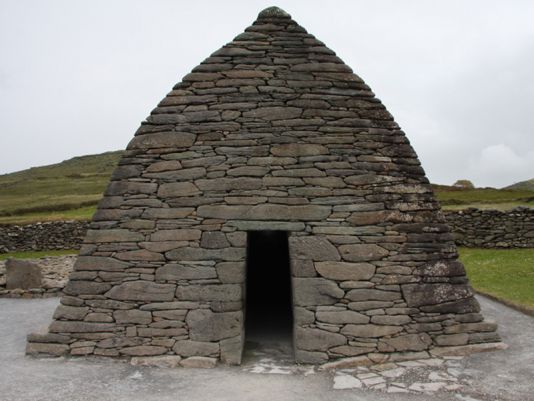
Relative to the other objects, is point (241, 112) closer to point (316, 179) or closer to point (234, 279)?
point (316, 179)

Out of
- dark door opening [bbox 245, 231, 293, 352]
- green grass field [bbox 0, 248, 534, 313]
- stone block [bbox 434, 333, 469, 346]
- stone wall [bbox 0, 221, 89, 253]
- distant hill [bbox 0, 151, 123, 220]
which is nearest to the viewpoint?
stone block [bbox 434, 333, 469, 346]

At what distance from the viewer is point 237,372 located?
693 cm

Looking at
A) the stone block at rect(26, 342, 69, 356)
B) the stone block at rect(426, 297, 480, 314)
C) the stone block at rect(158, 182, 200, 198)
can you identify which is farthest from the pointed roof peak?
the stone block at rect(26, 342, 69, 356)

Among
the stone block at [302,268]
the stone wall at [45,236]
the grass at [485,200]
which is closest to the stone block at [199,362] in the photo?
the stone block at [302,268]

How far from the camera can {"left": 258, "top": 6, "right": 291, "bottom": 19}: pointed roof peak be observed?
8.33m

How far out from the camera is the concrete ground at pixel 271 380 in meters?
6.06

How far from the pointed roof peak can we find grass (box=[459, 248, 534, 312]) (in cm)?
767

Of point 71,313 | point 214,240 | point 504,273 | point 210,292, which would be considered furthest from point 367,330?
point 504,273

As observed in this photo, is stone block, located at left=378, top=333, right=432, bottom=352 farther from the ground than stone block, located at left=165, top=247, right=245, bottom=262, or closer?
closer

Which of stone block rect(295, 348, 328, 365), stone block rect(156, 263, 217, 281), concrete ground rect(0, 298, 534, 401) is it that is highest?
stone block rect(156, 263, 217, 281)

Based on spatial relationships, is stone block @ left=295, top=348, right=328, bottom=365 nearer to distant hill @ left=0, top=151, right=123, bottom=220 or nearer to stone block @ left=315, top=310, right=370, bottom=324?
stone block @ left=315, top=310, right=370, bottom=324

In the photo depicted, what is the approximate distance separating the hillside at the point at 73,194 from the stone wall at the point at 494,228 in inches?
232

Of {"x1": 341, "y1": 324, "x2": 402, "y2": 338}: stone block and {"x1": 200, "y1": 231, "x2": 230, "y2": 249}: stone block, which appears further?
{"x1": 200, "y1": 231, "x2": 230, "y2": 249}: stone block

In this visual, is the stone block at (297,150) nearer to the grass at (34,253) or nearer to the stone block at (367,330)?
the stone block at (367,330)
